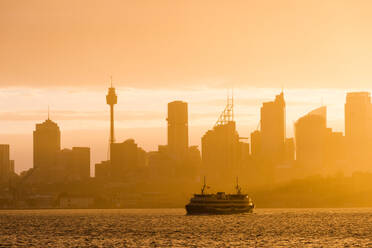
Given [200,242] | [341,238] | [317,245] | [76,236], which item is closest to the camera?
[317,245]

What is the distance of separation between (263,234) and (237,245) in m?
39.3

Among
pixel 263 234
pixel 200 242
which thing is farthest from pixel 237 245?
pixel 263 234

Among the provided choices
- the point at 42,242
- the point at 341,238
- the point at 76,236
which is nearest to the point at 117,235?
the point at 76,236

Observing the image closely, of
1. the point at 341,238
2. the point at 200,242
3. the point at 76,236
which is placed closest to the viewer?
the point at 200,242

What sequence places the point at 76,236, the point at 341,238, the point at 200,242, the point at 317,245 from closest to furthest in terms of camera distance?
the point at 317,245 < the point at 200,242 < the point at 341,238 < the point at 76,236

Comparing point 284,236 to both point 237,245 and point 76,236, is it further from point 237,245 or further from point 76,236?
point 76,236

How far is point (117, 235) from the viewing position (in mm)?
186250

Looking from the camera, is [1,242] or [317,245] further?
[1,242]

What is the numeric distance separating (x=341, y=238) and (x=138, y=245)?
47890 millimetres

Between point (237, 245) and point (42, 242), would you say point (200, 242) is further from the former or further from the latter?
point (42, 242)

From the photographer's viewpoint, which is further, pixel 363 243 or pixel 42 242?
pixel 42 242

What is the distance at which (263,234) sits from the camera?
187000 millimetres

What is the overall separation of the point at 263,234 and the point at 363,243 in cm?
3979

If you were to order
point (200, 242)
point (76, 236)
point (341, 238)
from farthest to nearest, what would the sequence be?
1. point (76, 236)
2. point (341, 238)
3. point (200, 242)
